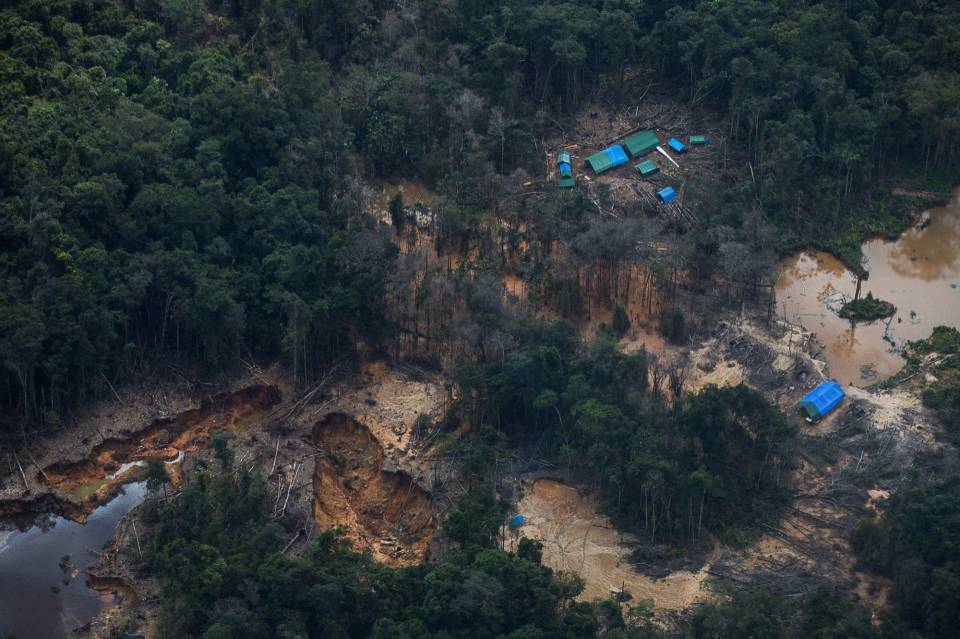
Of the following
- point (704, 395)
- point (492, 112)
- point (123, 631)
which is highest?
point (492, 112)

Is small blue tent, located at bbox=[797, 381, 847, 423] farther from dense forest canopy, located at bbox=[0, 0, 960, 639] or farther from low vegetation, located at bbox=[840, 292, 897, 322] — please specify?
low vegetation, located at bbox=[840, 292, 897, 322]

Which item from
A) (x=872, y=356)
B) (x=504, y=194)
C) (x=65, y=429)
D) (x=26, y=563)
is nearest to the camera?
(x=26, y=563)

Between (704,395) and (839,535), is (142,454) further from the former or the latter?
(839,535)

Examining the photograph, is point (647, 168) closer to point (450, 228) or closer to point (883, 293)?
point (450, 228)

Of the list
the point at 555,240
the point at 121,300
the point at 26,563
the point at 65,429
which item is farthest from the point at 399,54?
the point at 26,563

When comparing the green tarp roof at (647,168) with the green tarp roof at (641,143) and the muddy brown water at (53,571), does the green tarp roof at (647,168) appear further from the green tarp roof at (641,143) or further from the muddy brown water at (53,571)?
the muddy brown water at (53,571)

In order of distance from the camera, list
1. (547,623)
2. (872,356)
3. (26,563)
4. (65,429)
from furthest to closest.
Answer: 1. (872,356)
2. (65,429)
3. (26,563)
4. (547,623)

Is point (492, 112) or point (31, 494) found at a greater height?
point (492, 112)

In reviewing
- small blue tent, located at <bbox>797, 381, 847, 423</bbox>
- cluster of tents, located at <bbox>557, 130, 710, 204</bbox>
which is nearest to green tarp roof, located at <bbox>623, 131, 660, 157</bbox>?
cluster of tents, located at <bbox>557, 130, 710, 204</bbox>
